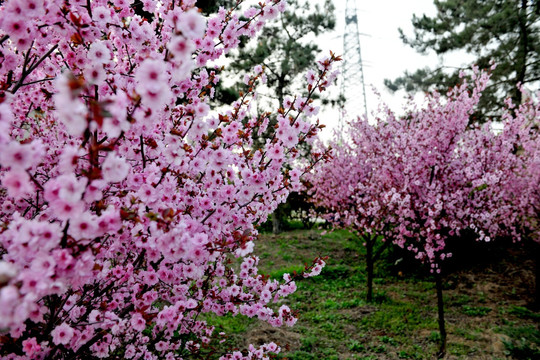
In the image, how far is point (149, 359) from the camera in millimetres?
2902

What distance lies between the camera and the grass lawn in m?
5.22

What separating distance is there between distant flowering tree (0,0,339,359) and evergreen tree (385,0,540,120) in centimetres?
1039

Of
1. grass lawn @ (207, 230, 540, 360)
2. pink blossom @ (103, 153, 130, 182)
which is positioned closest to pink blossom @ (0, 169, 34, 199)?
pink blossom @ (103, 153, 130, 182)

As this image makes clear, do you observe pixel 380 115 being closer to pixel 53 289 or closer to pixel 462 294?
pixel 462 294

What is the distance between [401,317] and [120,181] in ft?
20.5

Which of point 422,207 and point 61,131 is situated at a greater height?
point 61,131

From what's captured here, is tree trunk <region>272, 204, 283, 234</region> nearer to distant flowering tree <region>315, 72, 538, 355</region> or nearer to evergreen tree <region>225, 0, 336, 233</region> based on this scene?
evergreen tree <region>225, 0, 336, 233</region>

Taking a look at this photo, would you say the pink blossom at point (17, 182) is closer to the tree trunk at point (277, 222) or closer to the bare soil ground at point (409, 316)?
the bare soil ground at point (409, 316)

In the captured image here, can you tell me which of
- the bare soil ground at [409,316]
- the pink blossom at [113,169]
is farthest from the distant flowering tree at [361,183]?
the pink blossom at [113,169]

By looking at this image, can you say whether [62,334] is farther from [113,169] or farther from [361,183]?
[361,183]

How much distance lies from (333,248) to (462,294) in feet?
15.4

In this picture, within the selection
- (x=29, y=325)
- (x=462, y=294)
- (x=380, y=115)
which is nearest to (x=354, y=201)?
(x=380, y=115)

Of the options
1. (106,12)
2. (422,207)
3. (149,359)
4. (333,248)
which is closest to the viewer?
(106,12)

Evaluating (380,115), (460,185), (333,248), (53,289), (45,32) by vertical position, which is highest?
(380,115)
